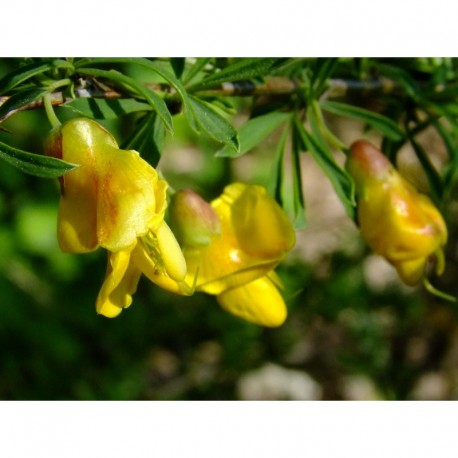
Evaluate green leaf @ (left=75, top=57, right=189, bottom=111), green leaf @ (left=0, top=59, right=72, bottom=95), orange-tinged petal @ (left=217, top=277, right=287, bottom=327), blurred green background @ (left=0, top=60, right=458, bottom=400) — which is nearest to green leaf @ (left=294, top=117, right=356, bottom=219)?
orange-tinged petal @ (left=217, top=277, right=287, bottom=327)

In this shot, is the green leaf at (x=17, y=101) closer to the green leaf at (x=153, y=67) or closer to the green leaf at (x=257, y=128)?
the green leaf at (x=153, y=67)

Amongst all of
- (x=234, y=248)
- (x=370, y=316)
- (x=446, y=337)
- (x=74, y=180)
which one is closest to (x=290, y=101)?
(x=234, y=248)

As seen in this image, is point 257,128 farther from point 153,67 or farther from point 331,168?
point 153,67

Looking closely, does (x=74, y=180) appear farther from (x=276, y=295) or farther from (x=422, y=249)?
(x=422, y=249)

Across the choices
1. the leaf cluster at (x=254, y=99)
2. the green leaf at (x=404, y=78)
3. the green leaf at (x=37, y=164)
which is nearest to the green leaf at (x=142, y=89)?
the leaf cluster at (x=254, y=99)

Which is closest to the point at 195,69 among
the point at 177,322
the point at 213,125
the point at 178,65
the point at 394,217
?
the point at 178,65

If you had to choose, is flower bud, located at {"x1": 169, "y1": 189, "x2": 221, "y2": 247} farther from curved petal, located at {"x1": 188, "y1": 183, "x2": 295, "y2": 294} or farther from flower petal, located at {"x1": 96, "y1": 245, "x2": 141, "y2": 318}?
flower petal, located at {"x1": 96, "y1": 245, "x2": 141, "y2": 318}
